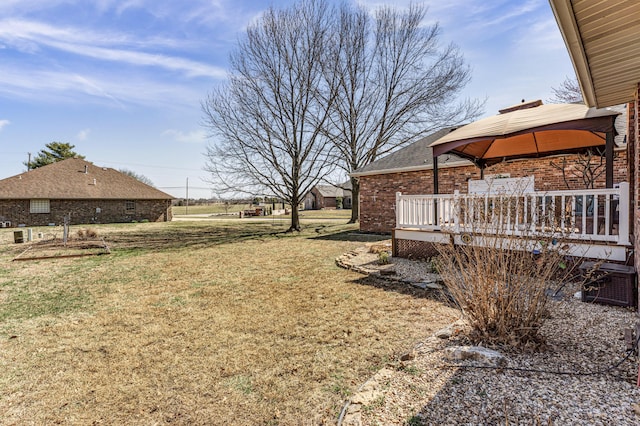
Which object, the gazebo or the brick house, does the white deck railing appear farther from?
the brick house

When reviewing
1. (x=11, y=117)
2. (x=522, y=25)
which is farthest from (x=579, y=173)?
(x=11, y=117)

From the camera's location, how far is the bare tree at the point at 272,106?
54.3 ft

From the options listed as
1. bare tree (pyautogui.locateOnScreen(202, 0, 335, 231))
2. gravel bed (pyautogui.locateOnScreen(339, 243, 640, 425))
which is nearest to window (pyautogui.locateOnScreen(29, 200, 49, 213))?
bare tree (pyautogui.locateOnScreen(202, 0, 335, 231))

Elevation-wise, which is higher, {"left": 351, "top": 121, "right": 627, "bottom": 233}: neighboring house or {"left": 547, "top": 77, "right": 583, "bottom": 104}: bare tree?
{"left": 547, "top": 77, "right": 583, "bottom": 104}: bare tree

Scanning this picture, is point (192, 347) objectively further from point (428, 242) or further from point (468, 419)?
point (428, 242)

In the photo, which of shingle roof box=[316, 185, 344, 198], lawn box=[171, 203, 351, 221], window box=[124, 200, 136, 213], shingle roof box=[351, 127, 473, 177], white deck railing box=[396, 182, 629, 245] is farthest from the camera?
shingle roof box=[316, 185, 344, 198]

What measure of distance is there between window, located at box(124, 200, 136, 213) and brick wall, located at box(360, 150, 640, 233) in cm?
2147

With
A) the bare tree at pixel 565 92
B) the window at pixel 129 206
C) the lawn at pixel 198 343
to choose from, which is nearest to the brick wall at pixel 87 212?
the window at pixel 129 206

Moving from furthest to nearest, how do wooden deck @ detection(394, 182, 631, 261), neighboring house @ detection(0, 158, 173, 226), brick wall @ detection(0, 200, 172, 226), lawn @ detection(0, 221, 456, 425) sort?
neighboring house @ detection(0, 158, 173, 226)
brick wall @ detection(0, 200, 172, 226)
wooden deck @ detection(394, 182, 631, 261)
lawn @ detection(0, 221, 456, 425)

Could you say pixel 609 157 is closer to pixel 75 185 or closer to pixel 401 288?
pixel 401 288

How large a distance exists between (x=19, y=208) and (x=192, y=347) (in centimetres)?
2793

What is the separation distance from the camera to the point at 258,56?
16.7 metres

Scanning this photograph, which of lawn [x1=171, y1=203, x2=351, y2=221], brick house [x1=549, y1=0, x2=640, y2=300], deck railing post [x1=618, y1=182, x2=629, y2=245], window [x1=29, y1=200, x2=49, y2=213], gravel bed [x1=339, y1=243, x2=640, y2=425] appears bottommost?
gravel bed [x1=339, y1=243, x2=640, y2=425]

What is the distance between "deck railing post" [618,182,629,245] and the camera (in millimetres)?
4387
